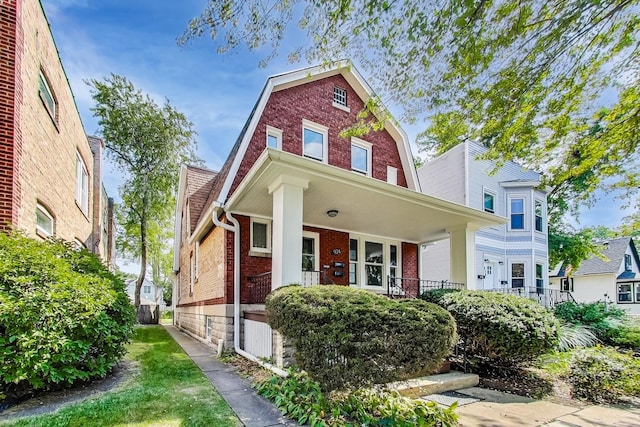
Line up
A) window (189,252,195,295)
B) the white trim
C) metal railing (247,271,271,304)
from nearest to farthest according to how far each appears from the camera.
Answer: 1. metal railing (247,271,271,304)
2. the white trim
3. window (189,252,195,295)

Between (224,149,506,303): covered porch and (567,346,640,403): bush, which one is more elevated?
(224,149,506,303): covered porch

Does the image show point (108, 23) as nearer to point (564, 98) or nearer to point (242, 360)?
point (242, 360)

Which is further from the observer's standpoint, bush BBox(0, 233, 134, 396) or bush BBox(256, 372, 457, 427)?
bush BBox(0, 233, 134, 396)

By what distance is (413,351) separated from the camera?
4.04 metres

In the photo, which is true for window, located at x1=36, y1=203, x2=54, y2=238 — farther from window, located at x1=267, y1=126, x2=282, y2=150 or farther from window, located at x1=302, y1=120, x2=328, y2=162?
window, located at x1=302, y1=120, x2=328, y2=162

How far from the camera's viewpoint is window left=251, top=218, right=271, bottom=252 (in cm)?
843

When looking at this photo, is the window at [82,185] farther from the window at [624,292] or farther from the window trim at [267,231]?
the window at [624,292]

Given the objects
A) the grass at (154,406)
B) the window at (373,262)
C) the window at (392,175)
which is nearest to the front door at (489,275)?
the window at (373,262)

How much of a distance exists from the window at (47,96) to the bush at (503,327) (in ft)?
32.4

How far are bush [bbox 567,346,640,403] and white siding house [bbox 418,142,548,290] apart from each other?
28.2ft

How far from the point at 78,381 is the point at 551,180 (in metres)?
9.28

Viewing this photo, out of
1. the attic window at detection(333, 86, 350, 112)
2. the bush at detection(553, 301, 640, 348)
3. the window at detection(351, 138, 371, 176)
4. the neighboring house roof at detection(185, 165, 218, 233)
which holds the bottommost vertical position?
the bush at detection(553, 301, 640, 348)

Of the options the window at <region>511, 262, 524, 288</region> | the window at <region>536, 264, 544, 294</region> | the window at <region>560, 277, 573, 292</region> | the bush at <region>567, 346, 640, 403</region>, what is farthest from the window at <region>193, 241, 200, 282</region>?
the window at <region>560, 277, 573, 292</region>

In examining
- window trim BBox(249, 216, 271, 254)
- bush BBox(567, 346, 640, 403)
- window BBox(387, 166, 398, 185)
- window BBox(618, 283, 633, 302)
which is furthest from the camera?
window BBox(618, 283, 633, 302)
